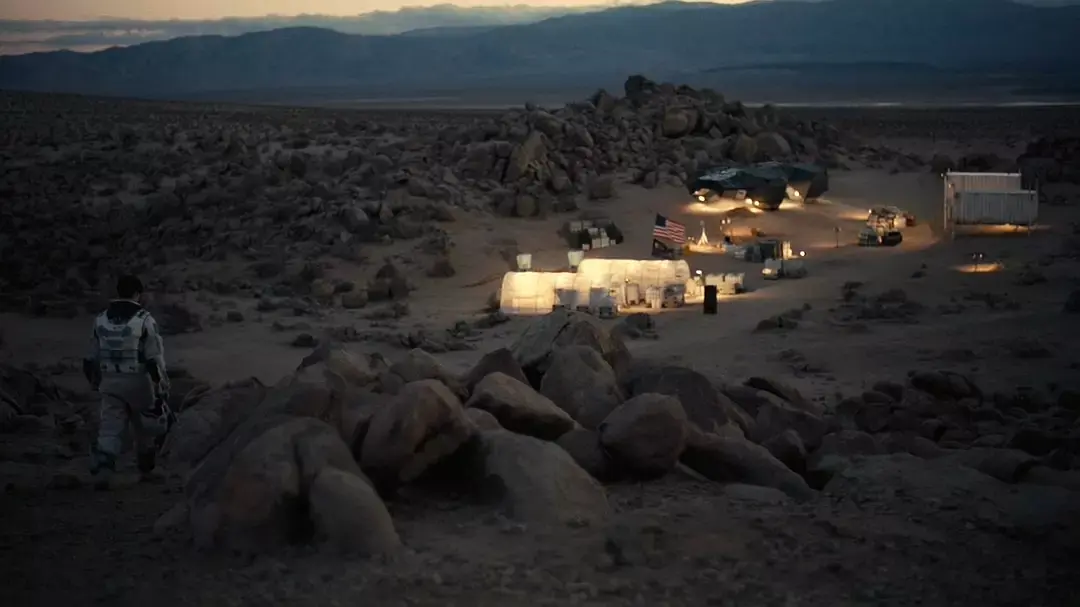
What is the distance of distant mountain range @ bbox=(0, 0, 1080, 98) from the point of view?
331 feet

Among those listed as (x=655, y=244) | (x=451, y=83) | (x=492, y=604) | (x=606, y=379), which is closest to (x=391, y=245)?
(x=655, y=244)

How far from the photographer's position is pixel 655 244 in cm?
2002

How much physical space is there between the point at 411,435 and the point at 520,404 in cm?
106

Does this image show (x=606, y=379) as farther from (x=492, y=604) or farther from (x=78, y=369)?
(x=78, y=369)

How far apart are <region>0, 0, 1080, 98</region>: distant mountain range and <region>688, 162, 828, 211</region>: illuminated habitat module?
5820cm

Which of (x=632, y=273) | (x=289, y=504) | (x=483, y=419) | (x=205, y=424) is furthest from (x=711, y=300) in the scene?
(x=289, y=504)

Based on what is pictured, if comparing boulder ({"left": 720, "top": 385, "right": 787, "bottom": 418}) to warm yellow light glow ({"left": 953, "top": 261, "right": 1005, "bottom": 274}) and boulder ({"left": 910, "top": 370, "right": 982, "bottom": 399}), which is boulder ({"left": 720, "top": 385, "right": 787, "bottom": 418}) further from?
warm yellow light glow ({"left": 953, "top": 261, "right": 1005, "bottom": 274})

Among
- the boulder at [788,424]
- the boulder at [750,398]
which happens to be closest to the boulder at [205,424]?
the boulder at [788,424]

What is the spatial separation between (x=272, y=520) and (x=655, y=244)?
14.8 m

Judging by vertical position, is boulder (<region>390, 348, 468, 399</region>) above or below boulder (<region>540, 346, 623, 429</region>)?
above

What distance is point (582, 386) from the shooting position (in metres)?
8.02

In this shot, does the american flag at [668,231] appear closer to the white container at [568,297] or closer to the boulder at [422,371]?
the white container at [568,297]

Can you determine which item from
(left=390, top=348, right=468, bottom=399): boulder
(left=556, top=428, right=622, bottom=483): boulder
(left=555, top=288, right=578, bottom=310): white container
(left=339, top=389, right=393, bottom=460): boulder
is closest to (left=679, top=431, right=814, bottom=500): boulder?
(left=556, top=428, right=622, bottom=483): boulder

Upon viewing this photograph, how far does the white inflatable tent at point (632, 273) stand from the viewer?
55.7 feet
